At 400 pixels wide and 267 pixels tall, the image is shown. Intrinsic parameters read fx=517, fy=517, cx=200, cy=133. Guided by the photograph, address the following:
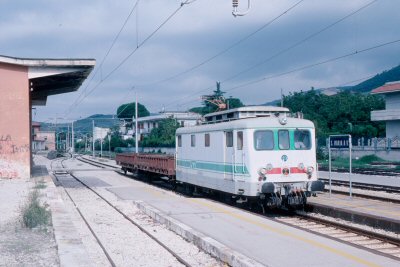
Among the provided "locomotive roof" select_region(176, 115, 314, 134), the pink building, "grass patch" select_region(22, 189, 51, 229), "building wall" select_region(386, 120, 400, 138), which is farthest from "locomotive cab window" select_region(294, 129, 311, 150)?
"building wall" select_region(386, 120, 400, 138)

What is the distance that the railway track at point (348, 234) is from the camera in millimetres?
10385

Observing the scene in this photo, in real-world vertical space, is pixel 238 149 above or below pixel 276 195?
above

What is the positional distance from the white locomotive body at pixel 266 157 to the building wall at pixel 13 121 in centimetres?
1289

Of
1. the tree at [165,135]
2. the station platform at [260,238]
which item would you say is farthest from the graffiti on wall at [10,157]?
the tree at [165,135]

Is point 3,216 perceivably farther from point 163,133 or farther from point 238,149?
point 163,133

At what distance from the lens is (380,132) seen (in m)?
63.2

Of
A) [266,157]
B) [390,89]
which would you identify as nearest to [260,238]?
[266,157]

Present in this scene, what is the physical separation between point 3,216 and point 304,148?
8.76m

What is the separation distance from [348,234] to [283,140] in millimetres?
3924

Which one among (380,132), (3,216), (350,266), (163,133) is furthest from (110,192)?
(163,133)

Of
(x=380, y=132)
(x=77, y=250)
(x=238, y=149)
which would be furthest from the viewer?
(x=380, y=132)

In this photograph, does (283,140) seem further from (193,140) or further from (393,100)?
(393,100)

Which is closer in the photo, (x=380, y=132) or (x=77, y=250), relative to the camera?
(x=77, y=250)

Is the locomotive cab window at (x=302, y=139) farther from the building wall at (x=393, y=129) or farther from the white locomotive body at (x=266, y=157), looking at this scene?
the building wall at (x=393, y=129)
